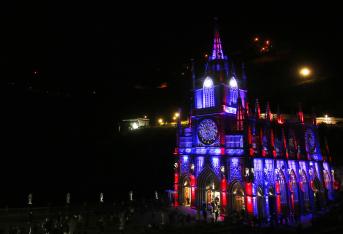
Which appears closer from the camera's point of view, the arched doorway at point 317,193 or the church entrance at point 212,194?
the church entrance at point 212,194

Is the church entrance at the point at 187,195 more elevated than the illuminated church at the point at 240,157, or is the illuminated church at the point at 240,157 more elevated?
the illuminated church at the point at 240,157

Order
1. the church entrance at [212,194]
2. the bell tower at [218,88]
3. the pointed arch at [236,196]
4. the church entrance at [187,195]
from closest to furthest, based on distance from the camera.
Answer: the pointed arch at [236,196] < the church entrance at [212,194] < the bell tower at [218,88] < the church entrance at [187,195]

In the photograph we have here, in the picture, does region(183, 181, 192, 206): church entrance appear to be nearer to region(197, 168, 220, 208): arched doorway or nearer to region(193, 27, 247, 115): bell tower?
region(197, 168, 220, 208): arched doorway

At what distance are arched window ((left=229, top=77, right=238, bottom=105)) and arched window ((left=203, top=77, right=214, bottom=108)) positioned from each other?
2548 millimetres

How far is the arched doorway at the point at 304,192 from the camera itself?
128 ft

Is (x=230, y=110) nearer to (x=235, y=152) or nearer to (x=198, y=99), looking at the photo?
(x=198, y=99)

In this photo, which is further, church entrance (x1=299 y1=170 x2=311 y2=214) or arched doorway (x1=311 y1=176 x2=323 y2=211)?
arched doorway (x1=311 y1=176 x2=323 y2=211)

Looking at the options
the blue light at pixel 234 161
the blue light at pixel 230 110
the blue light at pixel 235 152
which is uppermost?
the blue light at pixel 230 110

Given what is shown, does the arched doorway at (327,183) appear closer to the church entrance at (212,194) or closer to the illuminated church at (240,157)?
the illuminated church at (240,157)

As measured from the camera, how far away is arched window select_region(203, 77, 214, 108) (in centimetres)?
3957

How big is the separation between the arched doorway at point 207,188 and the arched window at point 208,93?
897cm

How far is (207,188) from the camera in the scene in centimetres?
3766

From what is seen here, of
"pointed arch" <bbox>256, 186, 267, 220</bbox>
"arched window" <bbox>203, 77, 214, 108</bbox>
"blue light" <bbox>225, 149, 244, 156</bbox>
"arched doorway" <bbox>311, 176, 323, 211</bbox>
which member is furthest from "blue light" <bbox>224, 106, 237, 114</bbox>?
"arched doorway" <bbox>311, 176, 323, 211</bbox>

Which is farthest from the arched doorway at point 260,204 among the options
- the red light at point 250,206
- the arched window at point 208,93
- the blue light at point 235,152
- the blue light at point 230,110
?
the arched window at point 208,93
